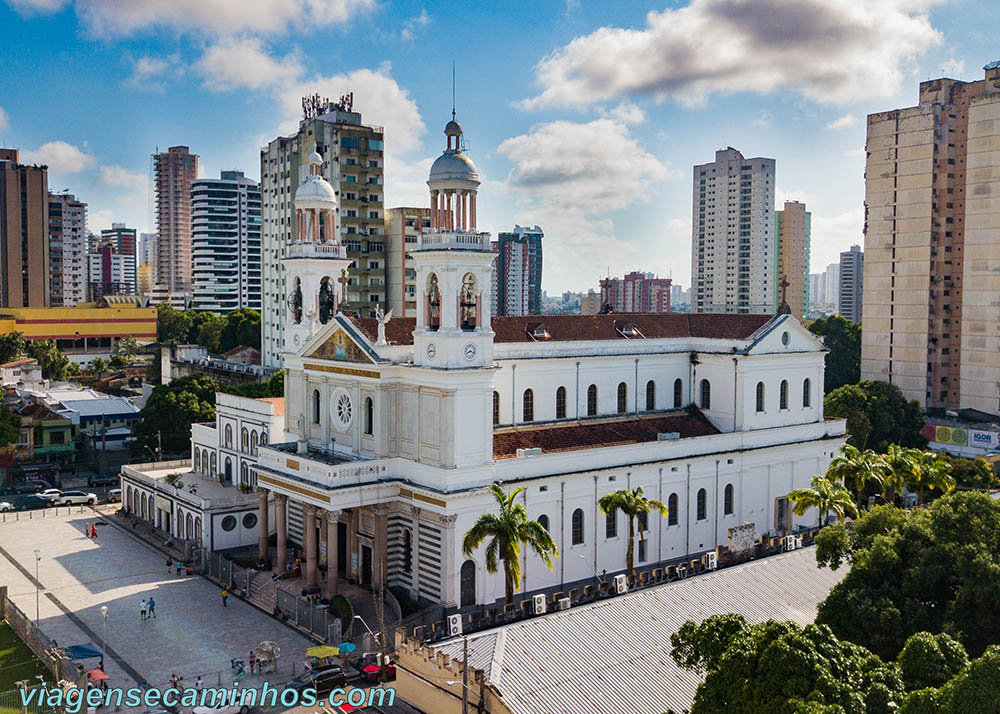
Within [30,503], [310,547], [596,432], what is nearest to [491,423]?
[596,432]

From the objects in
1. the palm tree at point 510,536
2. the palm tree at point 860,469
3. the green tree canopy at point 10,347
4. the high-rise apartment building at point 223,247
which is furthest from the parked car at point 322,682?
the high-rise apartment building at point 223,247

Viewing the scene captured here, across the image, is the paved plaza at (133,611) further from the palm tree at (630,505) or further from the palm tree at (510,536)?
the palm tree at (630,505)

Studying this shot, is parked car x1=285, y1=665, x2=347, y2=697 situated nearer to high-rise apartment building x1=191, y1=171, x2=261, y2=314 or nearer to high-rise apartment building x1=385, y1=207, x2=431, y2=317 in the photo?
high-rise apartment building x1=385, y1=207, x2=431, y2=317

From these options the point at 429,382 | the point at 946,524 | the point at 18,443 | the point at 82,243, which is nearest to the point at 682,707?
the point at 946,524

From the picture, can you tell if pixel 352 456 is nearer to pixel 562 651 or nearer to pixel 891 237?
pixel 562 651

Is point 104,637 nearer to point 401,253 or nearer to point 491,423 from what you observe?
point 491,423

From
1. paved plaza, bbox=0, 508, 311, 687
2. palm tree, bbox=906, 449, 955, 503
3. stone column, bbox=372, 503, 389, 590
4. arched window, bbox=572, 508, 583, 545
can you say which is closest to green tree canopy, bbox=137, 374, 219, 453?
paved plaza, bbox=0, 508, 311, 687
